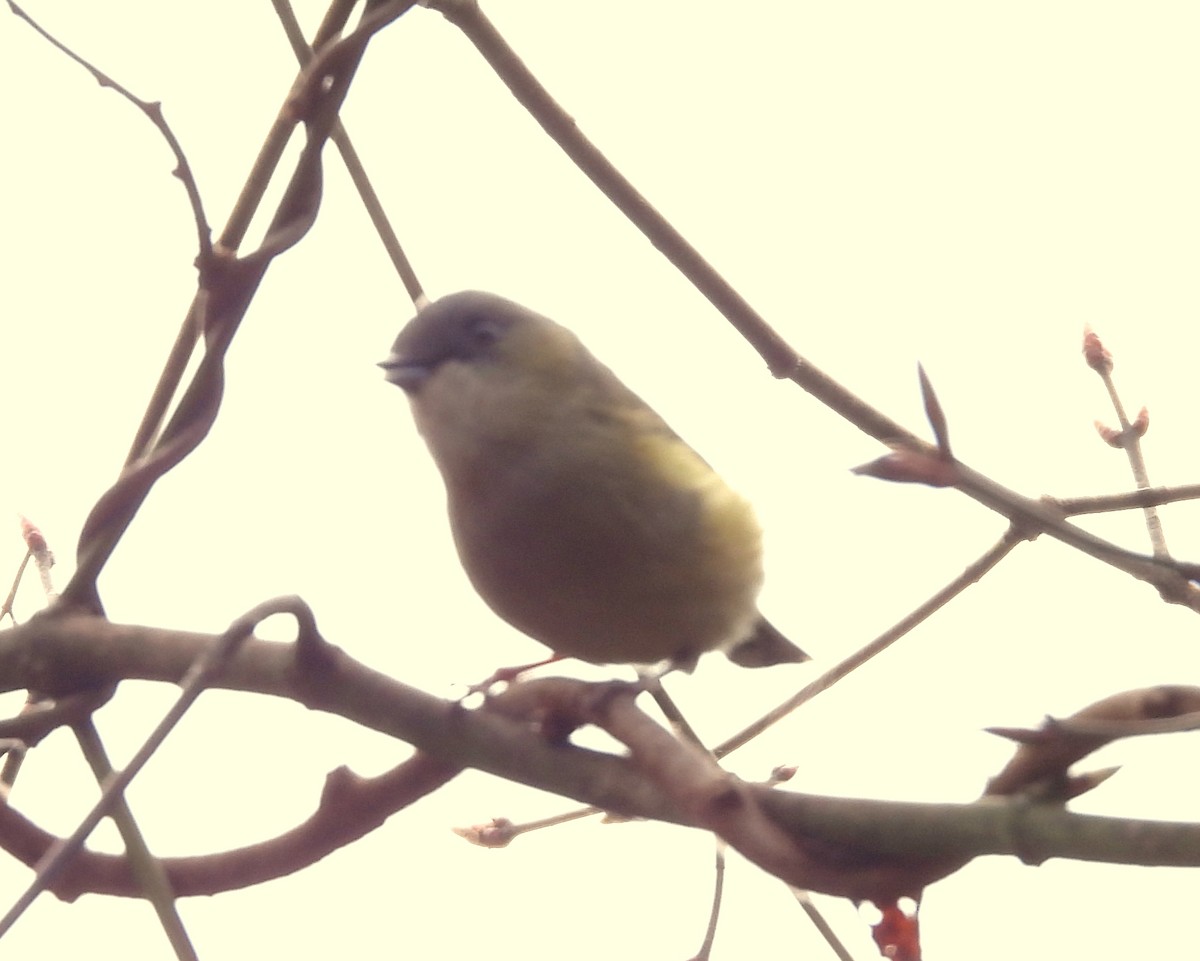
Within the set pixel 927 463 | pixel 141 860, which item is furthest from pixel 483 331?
pixel 927 463

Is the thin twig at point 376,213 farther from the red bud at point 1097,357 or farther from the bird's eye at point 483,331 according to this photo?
the red bud at point 1097,357

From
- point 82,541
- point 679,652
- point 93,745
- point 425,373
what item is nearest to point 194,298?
point 82,541

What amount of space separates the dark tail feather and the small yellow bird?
48 centimetres

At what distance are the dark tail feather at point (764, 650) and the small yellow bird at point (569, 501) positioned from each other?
1.59 feet

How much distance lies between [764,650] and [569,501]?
861 mm

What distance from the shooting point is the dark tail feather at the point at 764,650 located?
2.59 metres

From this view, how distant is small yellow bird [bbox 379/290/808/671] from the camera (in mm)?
A: 1812

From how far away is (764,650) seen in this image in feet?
8.51

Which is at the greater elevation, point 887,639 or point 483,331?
point 483,331

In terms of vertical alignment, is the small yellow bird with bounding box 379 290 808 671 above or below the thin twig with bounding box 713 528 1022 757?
above

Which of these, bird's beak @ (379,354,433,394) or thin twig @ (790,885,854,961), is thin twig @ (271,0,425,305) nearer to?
bird's beak @ (379,354,433,394)

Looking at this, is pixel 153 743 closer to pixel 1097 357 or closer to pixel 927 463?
pixel 927 463

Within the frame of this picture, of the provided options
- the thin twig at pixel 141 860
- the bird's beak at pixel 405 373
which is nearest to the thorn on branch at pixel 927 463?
the thin twig at pixel 141 860

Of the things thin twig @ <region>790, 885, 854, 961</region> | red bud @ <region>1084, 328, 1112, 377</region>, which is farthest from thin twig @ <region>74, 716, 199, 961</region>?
red bud @ <region>1084, 328, 1112, 377</region>
